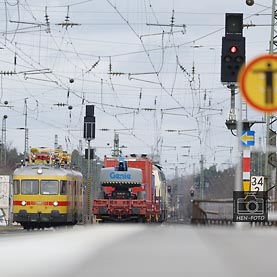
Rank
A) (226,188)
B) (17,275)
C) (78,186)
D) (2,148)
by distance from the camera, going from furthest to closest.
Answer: (2,148), (226,188), (78,186), (17,275)

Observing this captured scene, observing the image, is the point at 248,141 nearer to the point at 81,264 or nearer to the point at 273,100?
the point at 273,100

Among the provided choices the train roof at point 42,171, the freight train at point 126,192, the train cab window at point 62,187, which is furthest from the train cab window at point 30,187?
the freight train at point 126,192

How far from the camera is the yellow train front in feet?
147

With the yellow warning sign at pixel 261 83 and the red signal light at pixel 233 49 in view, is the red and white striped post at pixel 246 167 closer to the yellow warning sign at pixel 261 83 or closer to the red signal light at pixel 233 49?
the red signal light at pixel 233 49

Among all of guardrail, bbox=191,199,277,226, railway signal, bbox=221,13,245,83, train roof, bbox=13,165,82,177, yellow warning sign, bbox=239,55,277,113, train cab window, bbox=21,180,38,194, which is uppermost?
railway signal, bbox=221,13,245,83

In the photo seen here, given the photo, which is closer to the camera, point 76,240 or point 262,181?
point 76,240

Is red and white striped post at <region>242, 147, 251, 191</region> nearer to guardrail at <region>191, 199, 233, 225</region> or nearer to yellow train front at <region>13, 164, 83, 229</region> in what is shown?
guardrail at <region>191, 199, 233, 225</region>

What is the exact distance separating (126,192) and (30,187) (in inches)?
187

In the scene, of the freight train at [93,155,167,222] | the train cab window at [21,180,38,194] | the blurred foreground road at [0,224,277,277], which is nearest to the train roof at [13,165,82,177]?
the train cab window at [21,180,38,194]

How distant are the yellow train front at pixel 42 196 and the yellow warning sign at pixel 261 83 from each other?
31.2 meters

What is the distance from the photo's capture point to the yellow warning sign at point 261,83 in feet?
44.8

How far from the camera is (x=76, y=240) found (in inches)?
559

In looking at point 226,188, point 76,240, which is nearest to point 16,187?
point 76,240

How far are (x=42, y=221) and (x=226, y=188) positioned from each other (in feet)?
235
